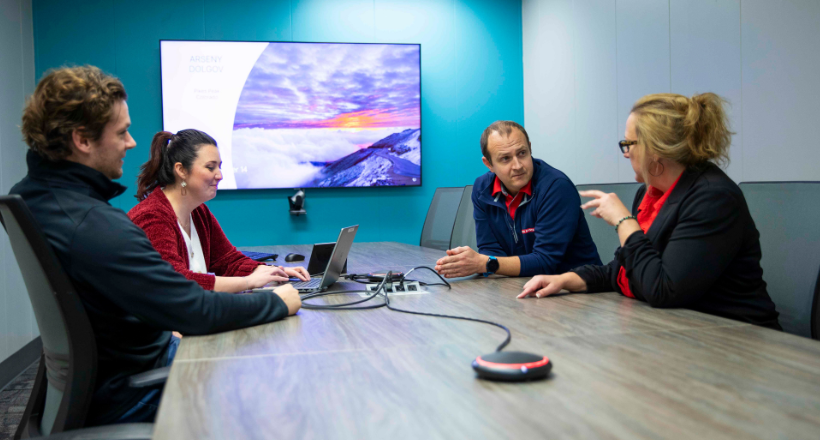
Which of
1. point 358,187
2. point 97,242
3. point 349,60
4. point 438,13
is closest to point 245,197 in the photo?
point 358,187

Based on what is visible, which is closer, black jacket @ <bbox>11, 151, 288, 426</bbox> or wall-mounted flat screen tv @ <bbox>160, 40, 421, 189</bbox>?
black jacket @ <bbox>11, 151, 288, 426</bbox>

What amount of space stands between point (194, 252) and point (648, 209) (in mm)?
1583

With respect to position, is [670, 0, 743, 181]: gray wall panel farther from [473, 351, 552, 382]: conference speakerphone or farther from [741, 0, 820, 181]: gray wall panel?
[473, 351, 552, 382]: conference speakerphone

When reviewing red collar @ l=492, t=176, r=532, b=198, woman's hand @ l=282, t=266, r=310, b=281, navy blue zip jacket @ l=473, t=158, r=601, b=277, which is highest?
red collar @ l=492, t=176, r=532, b=198

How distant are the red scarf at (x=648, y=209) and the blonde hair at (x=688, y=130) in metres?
0.09

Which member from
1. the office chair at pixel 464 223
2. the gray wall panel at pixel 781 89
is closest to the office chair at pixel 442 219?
the office chair at pixel 464 223

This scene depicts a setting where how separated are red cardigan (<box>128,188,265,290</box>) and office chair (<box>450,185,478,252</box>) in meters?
1.57

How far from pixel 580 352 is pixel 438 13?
4.39 m

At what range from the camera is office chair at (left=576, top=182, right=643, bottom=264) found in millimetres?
2332

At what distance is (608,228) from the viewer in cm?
253

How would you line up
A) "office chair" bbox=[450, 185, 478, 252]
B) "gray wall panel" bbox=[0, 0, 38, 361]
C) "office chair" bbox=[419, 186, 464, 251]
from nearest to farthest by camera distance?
"gray wall panel" bbox=[0, 0, 38, 361] → "office chair" bbox=[450, 185, 478, 252] → "office chair" bbox=[419, 186, 464, 251]

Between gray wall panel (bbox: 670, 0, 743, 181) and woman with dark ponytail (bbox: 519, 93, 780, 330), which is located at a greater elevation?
gray wall panel (bbox: 670, 0, 743, 181)

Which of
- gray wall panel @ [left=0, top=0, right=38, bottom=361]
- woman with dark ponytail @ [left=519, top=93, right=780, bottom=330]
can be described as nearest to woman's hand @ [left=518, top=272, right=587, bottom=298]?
woman with dark ponytail @ [left=519, top=93, right=780, bottom=330]

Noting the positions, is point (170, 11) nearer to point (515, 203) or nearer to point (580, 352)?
point (515, 203)
